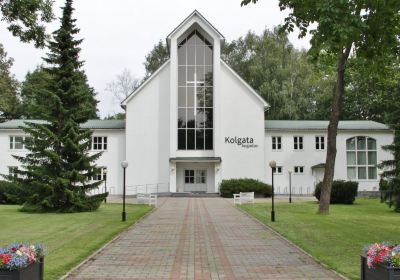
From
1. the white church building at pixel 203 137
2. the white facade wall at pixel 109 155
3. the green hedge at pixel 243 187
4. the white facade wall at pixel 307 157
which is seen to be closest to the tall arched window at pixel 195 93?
the white church building at pixel 203 137

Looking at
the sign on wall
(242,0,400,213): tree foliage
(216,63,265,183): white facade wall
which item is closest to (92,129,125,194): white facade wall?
(216,63,265,183): white facade wall

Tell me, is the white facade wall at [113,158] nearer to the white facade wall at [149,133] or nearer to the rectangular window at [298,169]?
the white facade wall at [149,133]

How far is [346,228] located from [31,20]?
12733mm

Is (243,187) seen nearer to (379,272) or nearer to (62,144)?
(62,144)

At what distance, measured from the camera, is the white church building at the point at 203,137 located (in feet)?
147

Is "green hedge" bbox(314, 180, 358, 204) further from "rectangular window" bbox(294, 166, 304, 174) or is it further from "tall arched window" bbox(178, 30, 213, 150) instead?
"tall arched window" bbox(178, 30, 213, 150)

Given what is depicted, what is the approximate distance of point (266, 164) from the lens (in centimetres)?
4612

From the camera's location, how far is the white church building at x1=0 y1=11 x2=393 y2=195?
44.8 meters

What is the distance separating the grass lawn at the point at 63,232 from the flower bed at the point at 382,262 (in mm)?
5695

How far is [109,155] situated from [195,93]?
9.86m

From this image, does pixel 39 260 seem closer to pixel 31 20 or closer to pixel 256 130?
pixel 31 20

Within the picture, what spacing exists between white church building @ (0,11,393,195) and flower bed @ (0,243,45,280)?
36035mm

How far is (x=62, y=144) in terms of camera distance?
84.4ft

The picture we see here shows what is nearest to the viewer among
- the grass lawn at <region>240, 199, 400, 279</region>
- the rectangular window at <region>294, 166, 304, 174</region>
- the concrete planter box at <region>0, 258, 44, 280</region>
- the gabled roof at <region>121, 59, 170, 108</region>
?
the concrete planter box at <region>0, 258, 44, 280</region>
